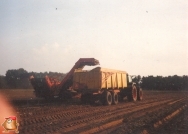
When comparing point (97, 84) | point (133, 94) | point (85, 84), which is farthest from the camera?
point (133, 94)

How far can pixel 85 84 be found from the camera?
20406mm

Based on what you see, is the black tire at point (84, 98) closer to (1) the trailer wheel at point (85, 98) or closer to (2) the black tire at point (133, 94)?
(1) the trailer wheel at point (85, 98)

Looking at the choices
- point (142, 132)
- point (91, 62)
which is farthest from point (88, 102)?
point (142, 132)

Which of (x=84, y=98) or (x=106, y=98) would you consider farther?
(x=84, y=98)

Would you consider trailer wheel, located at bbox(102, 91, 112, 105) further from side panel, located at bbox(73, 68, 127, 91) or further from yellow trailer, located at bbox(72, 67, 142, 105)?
side panel, located at bbox(73, 68, 127, 91)

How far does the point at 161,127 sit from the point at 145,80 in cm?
6434

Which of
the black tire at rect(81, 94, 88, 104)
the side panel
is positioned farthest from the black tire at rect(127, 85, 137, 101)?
the black tire at rect(81, 94, 88, 104)

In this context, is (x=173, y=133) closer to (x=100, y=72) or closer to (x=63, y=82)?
(x=100, y=72)

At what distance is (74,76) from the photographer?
68.6ft

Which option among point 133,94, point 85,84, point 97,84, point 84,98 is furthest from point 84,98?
point 133,94

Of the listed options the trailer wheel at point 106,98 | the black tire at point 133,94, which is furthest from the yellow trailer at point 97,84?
the black tire at point 133,94

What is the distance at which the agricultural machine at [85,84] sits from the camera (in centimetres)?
2022

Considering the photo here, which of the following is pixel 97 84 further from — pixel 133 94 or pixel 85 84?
pixel 133 94

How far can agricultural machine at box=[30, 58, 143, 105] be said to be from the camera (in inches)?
796
